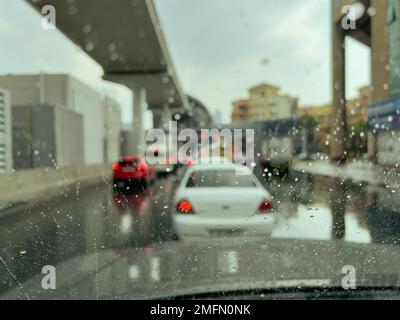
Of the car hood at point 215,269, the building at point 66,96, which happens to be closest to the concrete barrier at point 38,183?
the car hood at point 215,269

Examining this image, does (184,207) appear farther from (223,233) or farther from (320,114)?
(320,114)

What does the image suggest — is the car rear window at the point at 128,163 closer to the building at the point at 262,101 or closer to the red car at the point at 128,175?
the red car at the point at 128,175

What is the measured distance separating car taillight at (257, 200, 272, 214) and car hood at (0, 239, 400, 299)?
6.49ft

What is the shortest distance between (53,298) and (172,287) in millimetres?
572

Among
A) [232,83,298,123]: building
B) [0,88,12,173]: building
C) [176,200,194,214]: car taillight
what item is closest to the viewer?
[176,200,194,214]: car taillight

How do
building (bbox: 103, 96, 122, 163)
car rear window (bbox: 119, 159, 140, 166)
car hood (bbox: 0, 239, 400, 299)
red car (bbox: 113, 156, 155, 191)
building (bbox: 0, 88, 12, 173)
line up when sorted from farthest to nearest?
building (bbox: 103, 96, 122, 163)
building (bbox: 0, 88, 12, 173)
car rear window (bbox: 119, 159, 140, 166)
red car (bbox: 113, 156, 155, 191)
car hood (bbox: 0, 239, 400, 299)

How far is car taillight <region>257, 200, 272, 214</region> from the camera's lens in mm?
5941

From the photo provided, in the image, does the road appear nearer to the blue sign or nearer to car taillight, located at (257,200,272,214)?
car taillight, located at (257,200,272,214)

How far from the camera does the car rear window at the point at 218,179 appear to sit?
6469 millimetres


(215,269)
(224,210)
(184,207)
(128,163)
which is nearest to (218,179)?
(184,207)

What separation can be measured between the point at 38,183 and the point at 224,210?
11.6 m

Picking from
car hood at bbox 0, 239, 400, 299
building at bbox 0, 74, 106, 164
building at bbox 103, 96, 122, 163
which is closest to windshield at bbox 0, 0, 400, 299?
car hood at bbox 0, 239, 400, 299

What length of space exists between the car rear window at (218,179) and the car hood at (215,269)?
8.26 ft

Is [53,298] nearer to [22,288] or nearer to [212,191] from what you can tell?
[22,288]
